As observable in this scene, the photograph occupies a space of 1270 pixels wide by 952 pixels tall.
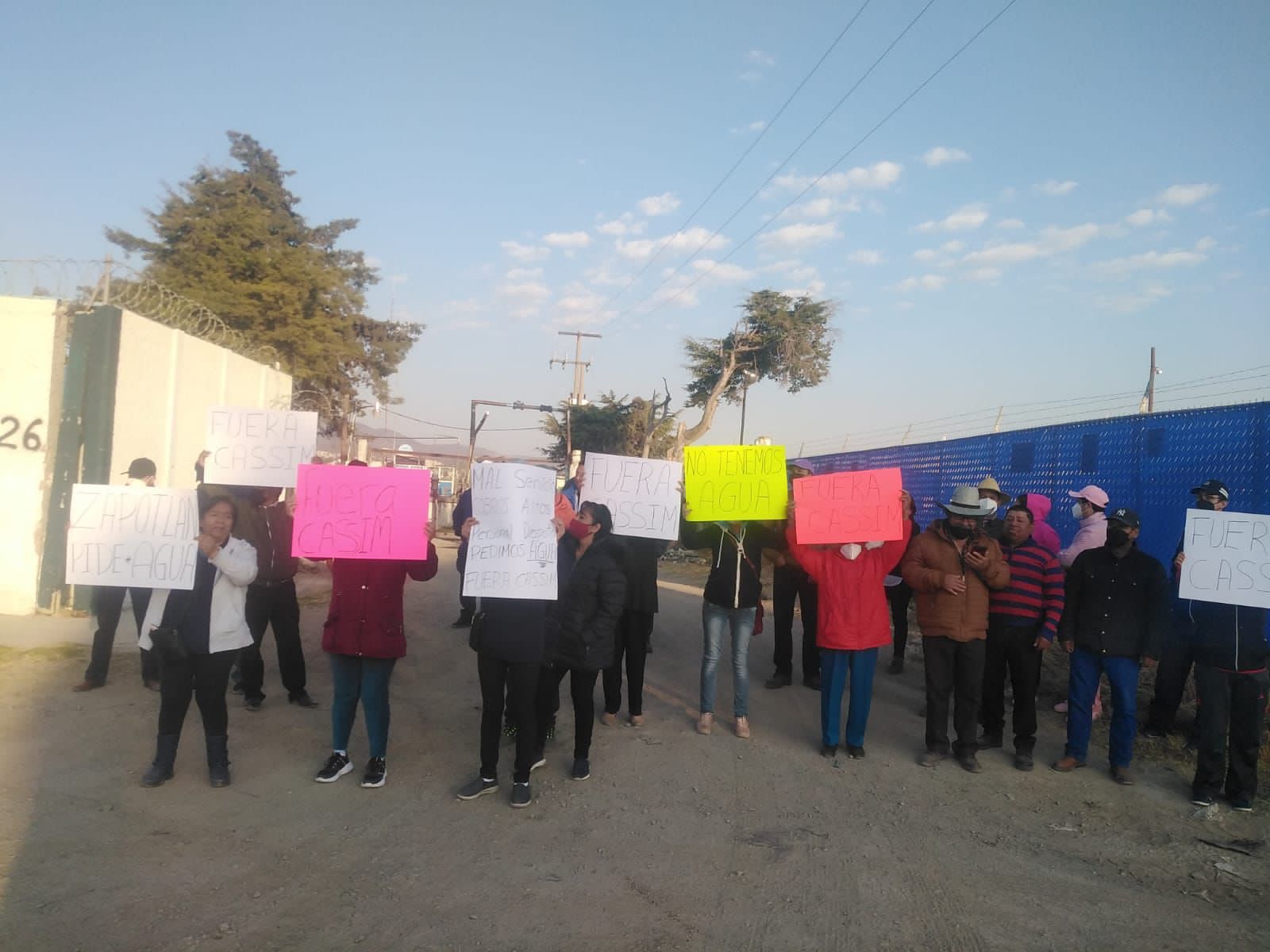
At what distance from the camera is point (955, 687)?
19.4 ft

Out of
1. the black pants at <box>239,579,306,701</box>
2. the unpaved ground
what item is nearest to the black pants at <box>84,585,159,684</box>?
the unpaved ground

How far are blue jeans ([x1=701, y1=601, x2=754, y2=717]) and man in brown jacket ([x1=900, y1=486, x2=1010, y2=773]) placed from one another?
1.25m

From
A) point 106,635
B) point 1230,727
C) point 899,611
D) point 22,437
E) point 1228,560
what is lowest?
point 106,635

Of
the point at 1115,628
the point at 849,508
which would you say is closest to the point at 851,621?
the point at 849,508

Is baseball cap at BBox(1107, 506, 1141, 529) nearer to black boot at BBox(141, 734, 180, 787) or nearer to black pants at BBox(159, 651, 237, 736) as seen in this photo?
black pants at BBox(159, 651, 237, 736)

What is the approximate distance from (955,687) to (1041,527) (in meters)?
1.95

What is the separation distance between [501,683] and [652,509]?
1.70m

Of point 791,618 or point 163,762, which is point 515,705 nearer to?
point 163,762

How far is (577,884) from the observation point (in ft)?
12.8

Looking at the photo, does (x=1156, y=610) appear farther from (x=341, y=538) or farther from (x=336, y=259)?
(x=336, y=259)

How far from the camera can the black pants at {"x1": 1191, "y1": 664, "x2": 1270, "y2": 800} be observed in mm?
5035

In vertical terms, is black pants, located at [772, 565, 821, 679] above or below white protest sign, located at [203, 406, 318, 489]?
below

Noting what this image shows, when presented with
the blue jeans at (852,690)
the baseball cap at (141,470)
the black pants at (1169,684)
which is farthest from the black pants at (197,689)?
the black pants at (1169,684)

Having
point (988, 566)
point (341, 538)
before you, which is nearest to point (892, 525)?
point (988, 566)
